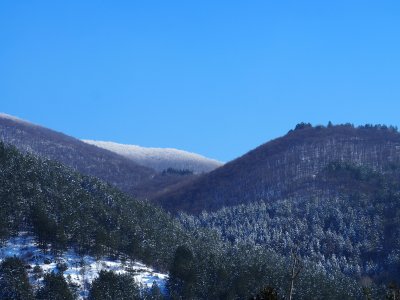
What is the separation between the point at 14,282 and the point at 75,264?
16501mm

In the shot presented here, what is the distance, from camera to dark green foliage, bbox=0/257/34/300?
72625mm

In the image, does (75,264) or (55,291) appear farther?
(75,264)

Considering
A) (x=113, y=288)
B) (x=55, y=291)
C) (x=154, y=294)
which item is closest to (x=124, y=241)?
(x=154, y=294)

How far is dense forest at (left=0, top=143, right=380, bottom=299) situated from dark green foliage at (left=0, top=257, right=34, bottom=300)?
158 millimetres

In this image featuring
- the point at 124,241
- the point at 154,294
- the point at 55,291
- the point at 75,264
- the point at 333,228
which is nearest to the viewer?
the point at 55,291

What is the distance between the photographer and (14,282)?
73625 mm

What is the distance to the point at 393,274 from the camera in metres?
136

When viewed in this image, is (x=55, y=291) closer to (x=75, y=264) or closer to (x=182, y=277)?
(x=75, y=264)

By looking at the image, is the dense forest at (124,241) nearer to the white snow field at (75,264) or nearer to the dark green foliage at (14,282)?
the dark green foliage at (14,282)

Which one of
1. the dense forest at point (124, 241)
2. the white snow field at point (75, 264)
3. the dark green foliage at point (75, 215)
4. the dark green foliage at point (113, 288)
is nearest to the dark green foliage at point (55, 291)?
the dense forest at point (124, 241)

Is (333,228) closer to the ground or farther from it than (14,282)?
farther from it

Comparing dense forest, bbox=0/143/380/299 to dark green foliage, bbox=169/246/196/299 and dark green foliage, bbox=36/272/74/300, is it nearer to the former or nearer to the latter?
dark green foliage, bbox=169/246/196/299

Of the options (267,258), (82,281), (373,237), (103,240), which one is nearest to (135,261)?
(103,240)

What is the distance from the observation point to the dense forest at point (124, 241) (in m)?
89.2
